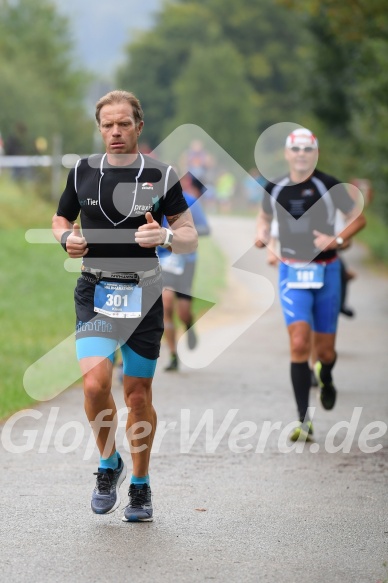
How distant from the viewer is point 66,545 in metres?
5.92

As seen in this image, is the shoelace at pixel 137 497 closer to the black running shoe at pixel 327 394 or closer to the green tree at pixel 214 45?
the black running shoe at pixel 327 394

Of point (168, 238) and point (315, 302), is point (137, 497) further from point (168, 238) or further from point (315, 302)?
point (315, 302)

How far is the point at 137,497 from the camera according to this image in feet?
21.6

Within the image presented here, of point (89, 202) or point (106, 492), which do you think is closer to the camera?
point (89, 202)

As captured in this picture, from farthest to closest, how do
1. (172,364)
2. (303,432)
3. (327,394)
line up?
1. (172,364)
2. (327,394)
3. (303,432)

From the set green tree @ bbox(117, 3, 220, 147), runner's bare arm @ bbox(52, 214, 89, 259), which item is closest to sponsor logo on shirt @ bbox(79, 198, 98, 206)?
runner's bare arm @ bbox(52, 214, 89, 259)

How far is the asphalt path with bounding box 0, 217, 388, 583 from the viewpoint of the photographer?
18.5ft

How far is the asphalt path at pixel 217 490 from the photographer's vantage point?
5652 millimetres

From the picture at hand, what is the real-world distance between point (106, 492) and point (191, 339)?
7.05 meters

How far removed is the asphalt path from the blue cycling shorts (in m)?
0.83

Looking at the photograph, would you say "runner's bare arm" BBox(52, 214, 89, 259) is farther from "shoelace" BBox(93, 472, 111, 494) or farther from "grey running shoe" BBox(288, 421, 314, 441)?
"grey running shoe" BBox(288, 421, 314, 441)

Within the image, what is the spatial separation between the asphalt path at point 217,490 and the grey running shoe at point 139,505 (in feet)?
0.23

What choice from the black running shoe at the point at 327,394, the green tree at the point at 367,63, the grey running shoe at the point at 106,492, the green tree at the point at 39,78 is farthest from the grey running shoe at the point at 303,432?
the green tree at the point at 39,78

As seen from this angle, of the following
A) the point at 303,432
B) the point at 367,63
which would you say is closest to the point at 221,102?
the point at 367,63
